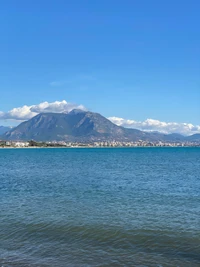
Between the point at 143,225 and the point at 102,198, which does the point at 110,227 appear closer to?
the point at 143,225

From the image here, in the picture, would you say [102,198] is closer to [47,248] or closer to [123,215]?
[123,215]

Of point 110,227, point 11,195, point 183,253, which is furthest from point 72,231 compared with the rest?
point 11,195

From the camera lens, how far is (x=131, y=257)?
1900 centimetres

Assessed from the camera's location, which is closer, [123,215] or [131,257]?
[131,257]

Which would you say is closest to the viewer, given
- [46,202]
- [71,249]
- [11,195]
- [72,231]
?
[71,249]

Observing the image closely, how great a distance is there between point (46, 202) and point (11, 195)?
24.7 ft

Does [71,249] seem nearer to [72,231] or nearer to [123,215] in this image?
[72,231]

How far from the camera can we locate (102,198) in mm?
38781

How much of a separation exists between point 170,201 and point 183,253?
17.4m

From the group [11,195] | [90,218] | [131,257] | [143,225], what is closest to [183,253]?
[131,257]

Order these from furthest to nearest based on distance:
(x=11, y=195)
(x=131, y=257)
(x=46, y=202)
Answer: (x=11, y=195)
(x=46, y=202)
(x=131, y=257)

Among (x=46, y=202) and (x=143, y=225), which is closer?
(x=143, y=225)

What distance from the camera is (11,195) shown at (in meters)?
41.7

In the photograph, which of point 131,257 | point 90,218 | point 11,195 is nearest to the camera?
point 131,257
